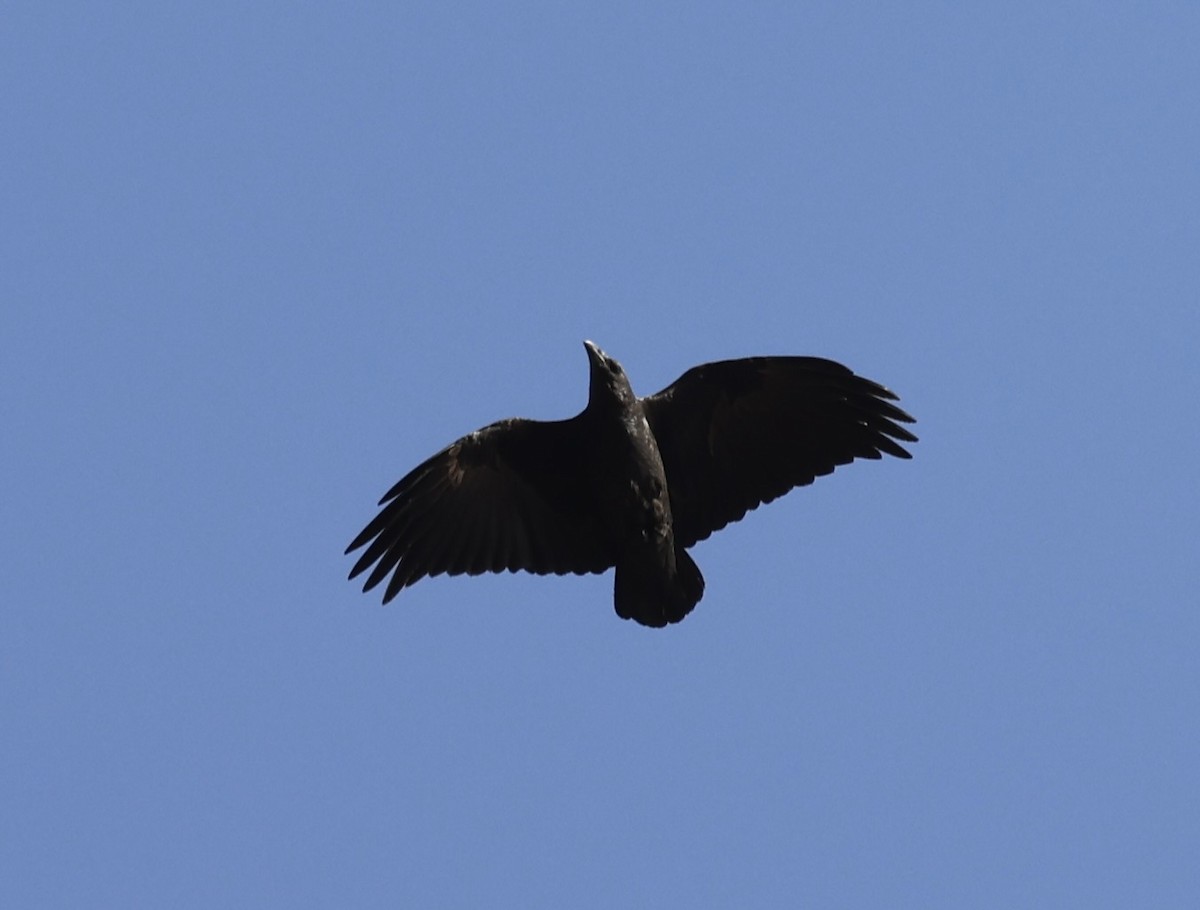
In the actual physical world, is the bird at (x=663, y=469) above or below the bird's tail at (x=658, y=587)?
above

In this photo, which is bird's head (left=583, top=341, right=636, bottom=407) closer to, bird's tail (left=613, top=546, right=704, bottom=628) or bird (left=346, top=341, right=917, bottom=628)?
bird (left=346, top=341, right=917, bottom=628)

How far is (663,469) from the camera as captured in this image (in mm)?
10297

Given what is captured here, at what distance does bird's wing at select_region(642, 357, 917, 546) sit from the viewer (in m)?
10.5

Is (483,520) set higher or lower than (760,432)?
lower

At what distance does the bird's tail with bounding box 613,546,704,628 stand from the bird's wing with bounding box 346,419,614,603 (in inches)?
17.9

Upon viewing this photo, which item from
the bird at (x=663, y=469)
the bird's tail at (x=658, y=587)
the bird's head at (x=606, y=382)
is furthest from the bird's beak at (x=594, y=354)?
the bird's tail at (x=658, y=587)

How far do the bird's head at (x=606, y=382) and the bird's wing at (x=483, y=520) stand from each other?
723 millimetres

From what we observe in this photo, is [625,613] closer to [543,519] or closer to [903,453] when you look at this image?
[543,519]

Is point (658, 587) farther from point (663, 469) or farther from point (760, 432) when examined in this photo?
point (760, 432)

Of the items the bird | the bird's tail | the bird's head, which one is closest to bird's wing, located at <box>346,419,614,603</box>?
the bird

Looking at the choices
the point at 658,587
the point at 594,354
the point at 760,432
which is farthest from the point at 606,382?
the point at 658,587

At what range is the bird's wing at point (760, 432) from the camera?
1052 centimetres

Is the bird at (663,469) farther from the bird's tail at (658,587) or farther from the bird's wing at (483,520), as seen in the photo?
the bird's tail at (658,587)

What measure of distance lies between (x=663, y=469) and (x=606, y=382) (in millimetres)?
815
